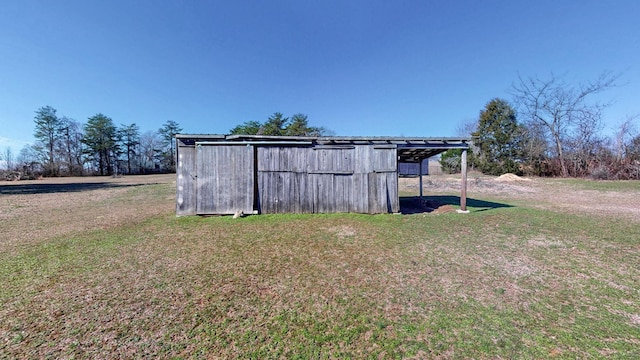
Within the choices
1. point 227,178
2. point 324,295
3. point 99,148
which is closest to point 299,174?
point 227,178

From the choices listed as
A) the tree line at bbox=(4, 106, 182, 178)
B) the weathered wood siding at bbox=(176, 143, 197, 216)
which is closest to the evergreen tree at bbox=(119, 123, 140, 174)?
the tree line at bbox=(4, 106, 182, 178)

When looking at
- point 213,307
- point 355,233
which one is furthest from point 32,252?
point 355,233

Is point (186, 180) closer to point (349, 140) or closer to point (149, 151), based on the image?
point (349, 140)

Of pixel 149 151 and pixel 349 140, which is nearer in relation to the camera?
pixel 349 140

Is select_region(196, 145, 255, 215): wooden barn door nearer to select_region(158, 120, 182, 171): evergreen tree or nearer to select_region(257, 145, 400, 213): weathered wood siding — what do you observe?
select_region(257, 145, 400, 213): weathered wood siding

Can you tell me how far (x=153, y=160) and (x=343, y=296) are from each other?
190 feet

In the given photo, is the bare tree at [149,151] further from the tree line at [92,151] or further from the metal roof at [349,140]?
the metal roof at [349,140]

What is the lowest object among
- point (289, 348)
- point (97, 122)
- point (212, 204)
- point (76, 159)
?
point (289, 348)

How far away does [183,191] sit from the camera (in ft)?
27.1

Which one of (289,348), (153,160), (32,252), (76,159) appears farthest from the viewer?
(153,160)

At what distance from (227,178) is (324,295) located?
641 centimetres

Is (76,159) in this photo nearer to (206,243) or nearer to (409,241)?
(206,243)

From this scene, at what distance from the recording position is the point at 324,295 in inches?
129

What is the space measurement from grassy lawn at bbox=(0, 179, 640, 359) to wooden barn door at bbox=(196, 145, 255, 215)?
2.43 m
